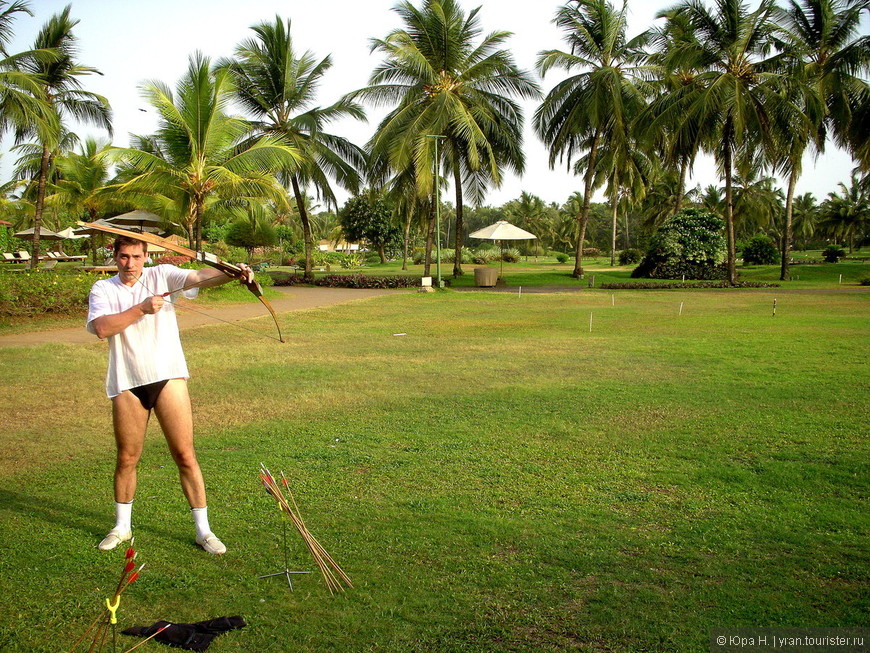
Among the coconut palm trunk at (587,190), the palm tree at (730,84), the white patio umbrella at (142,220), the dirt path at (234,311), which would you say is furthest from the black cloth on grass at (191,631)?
the coconut palm trunk at (587,190)

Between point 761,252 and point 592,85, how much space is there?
1925 cm

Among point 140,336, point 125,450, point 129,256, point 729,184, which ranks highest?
point 729,184

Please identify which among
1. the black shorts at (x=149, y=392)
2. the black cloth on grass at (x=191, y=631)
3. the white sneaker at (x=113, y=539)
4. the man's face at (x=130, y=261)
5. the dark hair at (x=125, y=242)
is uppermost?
the dark hair at (x=125, y=242)

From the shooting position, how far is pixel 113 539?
3869 millimetres

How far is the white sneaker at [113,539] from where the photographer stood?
3840 mm

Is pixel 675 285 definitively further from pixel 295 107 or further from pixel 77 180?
pixel 77 180

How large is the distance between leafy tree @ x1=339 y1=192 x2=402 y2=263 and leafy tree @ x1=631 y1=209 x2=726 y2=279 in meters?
25.3

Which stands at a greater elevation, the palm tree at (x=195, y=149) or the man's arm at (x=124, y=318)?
the palm tree at (x=195, y=149)

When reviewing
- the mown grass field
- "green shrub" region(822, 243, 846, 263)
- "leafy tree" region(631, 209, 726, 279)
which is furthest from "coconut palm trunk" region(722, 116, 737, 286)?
"green shrub" region(822, 243, 846, 263)

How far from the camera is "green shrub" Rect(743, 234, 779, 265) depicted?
41.2 metres

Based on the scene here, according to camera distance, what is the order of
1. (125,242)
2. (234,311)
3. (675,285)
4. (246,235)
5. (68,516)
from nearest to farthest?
(125,242) < (68,516) < (234,311) < (675,285) < (246,235)

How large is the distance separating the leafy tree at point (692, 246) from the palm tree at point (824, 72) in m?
3.80

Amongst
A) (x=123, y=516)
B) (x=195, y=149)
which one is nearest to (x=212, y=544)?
(x=123, y=516)

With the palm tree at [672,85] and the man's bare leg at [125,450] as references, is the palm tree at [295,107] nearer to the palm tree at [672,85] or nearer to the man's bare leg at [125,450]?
the palm tree at [672,85]
